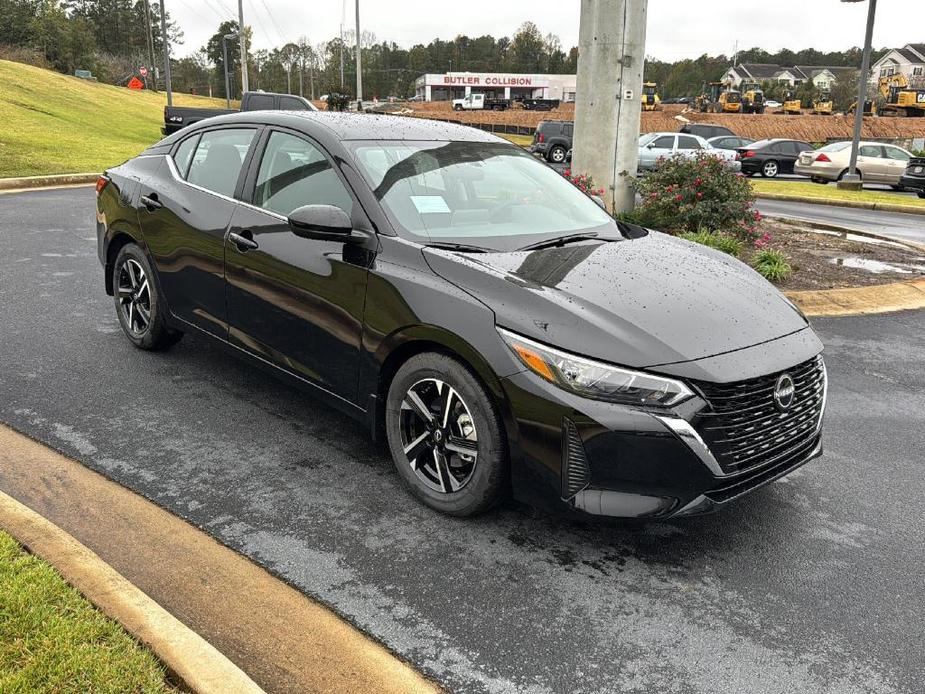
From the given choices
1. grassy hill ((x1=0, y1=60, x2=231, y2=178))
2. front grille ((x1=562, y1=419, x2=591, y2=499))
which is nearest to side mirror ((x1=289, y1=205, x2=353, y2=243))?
front grille ((x1=562, y1=419, x2=591, y2=499))

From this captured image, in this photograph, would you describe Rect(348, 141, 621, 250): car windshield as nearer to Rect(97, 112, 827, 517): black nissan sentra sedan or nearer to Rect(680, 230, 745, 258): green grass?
Rect(97, 112, 827, 517): black nissan sentra sedan

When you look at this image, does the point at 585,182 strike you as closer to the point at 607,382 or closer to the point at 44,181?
the point at 607,382

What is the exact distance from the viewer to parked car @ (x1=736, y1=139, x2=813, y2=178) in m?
29.0

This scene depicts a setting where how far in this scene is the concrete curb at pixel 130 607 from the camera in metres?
2.38

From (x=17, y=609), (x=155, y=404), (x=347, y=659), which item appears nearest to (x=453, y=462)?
(x=347, y=659)

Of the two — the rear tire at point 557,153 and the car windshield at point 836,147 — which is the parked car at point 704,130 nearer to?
the rear tire at point 557,153

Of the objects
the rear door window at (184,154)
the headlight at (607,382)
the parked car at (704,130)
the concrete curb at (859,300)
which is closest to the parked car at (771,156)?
the parked car at (704,130)

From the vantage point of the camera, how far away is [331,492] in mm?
3820

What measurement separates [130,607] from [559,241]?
2567 millimetres

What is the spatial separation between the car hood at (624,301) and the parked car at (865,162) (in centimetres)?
2466

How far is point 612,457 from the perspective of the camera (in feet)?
9.91

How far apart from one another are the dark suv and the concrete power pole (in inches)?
839

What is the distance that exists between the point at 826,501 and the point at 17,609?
3.46m

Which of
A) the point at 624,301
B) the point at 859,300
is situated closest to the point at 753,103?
the point at 859,300
